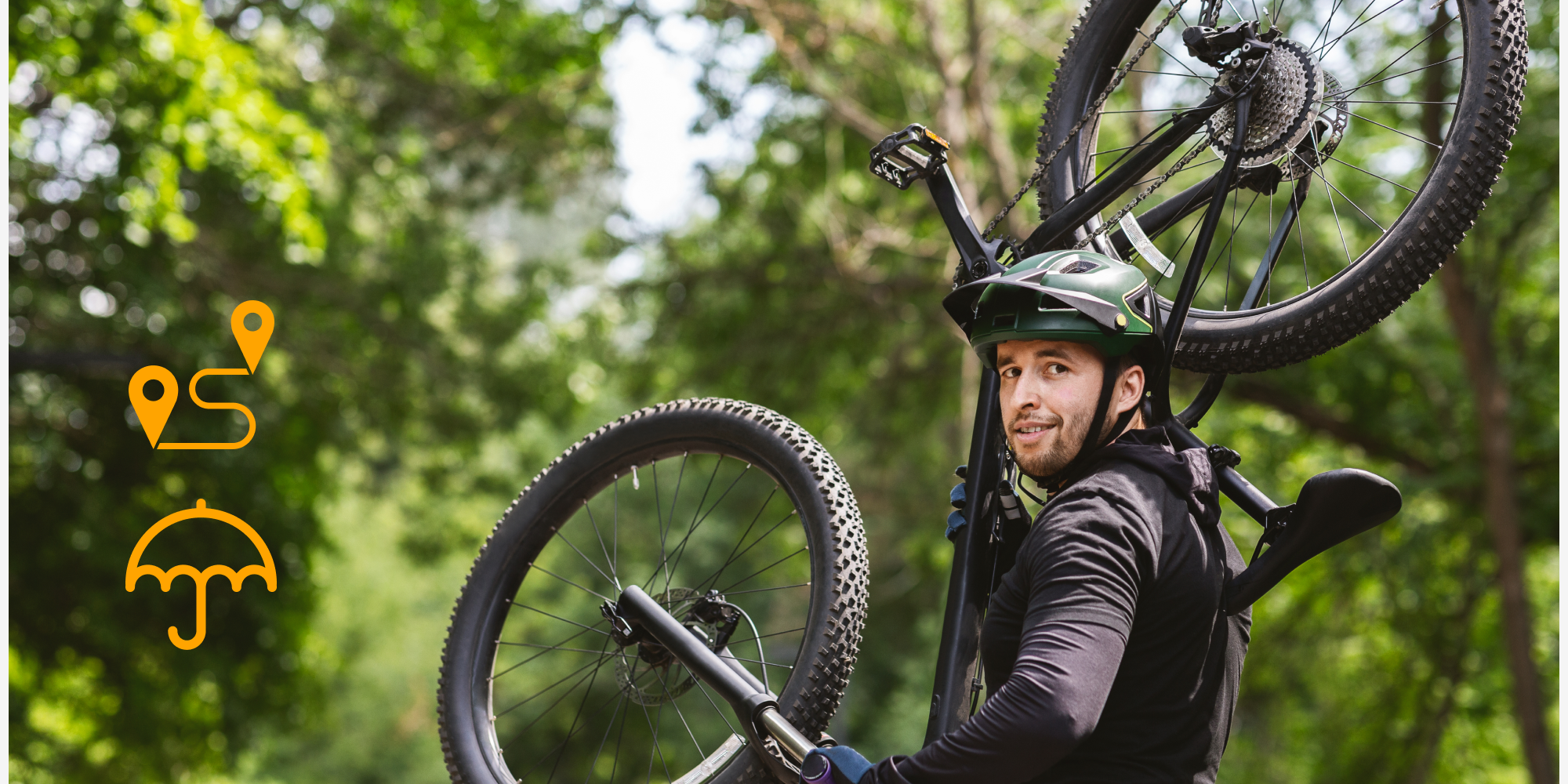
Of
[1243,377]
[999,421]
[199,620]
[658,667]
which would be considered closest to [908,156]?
[999,421]

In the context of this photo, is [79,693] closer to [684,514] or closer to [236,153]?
[236,153]

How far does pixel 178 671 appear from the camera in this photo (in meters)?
10.7

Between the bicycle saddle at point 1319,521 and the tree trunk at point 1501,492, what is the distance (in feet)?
26.5

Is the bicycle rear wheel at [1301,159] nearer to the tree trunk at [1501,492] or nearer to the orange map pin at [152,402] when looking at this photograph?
the tree trunk at [1501,492]

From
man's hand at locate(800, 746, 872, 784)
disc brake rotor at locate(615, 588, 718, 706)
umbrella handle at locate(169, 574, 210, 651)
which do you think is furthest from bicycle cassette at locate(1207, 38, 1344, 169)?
umbrella handle at locate(169, 574, 210, 651)

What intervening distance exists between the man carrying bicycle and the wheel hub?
51 centimetres

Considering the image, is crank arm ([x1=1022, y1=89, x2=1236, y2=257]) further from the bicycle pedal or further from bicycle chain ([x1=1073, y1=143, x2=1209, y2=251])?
the bicycle pedal

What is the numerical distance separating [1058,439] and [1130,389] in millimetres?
185

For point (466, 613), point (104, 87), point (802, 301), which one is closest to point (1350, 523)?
point (466, 613)

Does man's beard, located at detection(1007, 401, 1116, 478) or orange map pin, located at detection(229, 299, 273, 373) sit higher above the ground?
orange map pin, located at detection(229, 299, 273, 373)

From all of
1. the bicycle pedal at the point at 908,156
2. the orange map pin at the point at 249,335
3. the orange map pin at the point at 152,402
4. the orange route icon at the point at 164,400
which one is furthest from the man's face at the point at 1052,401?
the orange map pin at the point at 152,402

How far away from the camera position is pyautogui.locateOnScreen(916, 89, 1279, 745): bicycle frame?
231cm

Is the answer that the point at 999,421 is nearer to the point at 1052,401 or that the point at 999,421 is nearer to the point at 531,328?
the point at 1052,401

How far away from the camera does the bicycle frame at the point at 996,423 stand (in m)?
2.31
